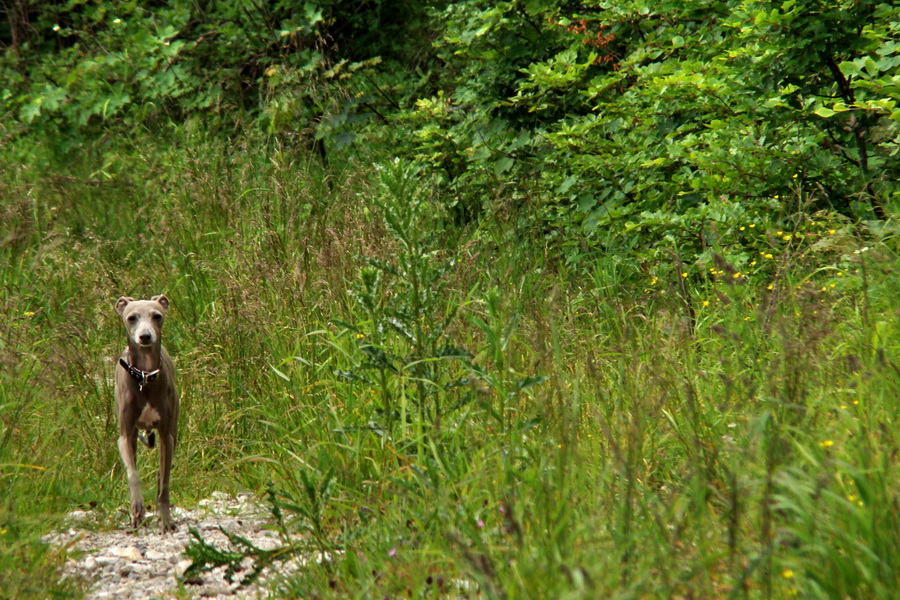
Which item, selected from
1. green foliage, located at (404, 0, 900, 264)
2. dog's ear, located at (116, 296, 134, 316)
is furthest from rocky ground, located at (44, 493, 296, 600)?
green foliage, located at (404, 0, 900, 264)

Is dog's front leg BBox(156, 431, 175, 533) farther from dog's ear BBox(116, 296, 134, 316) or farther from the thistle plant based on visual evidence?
the thistle plant

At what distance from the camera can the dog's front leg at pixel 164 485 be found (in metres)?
4.59

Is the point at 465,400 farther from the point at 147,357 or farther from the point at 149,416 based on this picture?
the point at 147,357

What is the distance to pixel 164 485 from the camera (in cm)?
463

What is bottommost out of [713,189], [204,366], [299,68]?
[204,366]

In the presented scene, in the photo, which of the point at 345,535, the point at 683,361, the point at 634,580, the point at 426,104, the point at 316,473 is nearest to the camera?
the point at 634,580

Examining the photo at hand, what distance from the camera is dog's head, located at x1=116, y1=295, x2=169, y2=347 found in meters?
4.91

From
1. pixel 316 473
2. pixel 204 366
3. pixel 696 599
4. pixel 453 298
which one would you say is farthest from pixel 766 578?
pixel 204 366

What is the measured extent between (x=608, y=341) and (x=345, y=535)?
245 cm

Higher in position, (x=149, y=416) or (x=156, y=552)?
(x=149, y=416)

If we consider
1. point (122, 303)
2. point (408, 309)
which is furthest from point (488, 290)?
point (122, 303)

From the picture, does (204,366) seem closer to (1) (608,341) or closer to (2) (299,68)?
(1) (608,341)

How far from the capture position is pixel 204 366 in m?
5.59

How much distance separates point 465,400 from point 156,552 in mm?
1589
